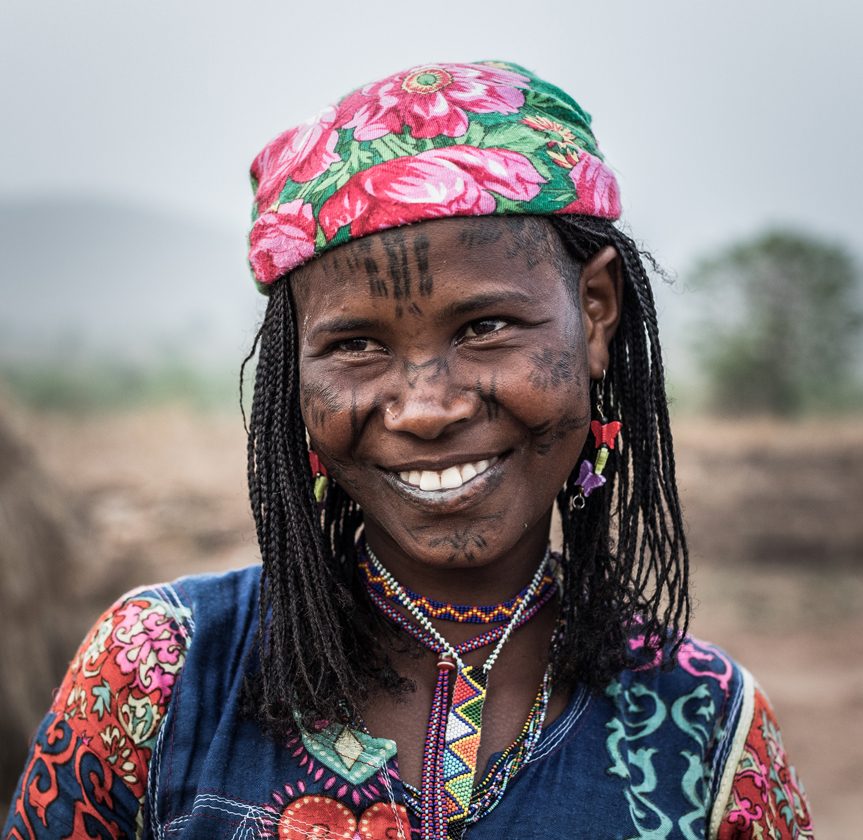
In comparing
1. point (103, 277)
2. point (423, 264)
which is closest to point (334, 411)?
point (423, 264)

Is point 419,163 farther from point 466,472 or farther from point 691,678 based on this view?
point 691,678

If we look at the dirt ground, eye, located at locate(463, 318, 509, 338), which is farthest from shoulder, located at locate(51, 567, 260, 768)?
the dirt ground

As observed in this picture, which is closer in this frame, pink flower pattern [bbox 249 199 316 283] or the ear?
pink flower pattern [bbox 249 199 316 283]

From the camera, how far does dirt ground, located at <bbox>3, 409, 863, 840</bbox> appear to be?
224 inches

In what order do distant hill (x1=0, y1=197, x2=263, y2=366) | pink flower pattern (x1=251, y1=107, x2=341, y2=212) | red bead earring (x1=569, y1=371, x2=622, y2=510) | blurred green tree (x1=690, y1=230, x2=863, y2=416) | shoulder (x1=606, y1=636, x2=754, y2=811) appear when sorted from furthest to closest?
distant hill (x1=0, y1=197, x2=263, y2=366)
blurred green tree (x1=690, y1=230, x2=863, y2=416)
red bead earring (x1=569, y1=371, x2=622, y2=510)
shoulder (x1=606, y1=636, x2=754, y2=811)
pink flower pattern (x1=251, y1=107, x2=341, y2=212)

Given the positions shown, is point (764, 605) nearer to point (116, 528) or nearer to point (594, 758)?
point (116, 528)

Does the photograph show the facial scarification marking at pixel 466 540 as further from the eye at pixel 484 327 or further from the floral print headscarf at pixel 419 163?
the floral print headscarf at pixel 419 163

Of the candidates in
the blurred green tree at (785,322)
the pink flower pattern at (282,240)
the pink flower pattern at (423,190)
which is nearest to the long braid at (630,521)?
the pink flower pattern at (423,190)

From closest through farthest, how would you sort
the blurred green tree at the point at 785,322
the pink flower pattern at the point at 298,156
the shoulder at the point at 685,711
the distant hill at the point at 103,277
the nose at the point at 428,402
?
the nose at the point at 428,402, the pink flower pattern at the point at 298,156, the shoulder at the point at 685,711, the blurred green tree at the point at 785,322, the distant hill at the point at 103,277

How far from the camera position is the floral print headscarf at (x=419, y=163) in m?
1.58

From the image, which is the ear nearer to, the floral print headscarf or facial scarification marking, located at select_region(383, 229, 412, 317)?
the floral print headscarf

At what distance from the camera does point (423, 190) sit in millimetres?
1569

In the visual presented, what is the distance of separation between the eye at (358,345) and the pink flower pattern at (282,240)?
154mm

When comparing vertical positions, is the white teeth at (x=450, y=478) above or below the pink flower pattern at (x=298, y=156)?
below
